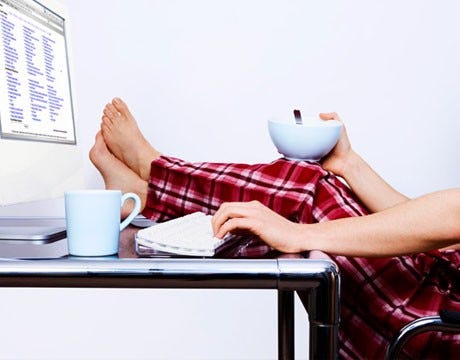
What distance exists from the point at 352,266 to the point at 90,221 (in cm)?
57

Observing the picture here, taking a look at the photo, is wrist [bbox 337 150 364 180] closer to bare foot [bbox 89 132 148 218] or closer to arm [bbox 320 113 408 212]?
arm [bbox 320 113 408 212]

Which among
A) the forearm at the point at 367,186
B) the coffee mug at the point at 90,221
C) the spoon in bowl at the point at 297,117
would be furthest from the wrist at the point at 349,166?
the coffee mug at the point at 90,221

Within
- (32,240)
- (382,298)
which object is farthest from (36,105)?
(382,298)

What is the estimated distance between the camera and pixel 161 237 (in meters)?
0.86

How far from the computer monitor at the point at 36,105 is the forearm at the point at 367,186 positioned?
573mm

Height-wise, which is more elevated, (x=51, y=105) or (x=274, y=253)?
(x=51, y=105)

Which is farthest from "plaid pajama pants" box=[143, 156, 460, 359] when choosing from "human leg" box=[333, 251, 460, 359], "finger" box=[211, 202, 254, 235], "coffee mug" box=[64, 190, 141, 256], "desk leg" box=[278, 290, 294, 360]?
"coffee mug" box=[64, 190, 141, 256]

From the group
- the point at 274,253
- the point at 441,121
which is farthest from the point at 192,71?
the point at 274,253

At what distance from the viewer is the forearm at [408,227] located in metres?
1.03

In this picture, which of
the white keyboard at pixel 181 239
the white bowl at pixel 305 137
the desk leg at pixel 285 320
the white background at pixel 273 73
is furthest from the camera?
the white background at pixel 273 73

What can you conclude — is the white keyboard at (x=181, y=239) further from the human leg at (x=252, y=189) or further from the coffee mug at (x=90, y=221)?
the human leg at (x=252, y=189)

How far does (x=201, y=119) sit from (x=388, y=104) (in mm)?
549

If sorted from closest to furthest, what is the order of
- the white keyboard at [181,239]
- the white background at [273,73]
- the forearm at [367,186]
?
the white keyboard at [181,239] → the forearm at [367,186] → the white background at [273,73]

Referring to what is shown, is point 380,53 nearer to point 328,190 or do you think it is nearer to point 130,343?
point 328,190
